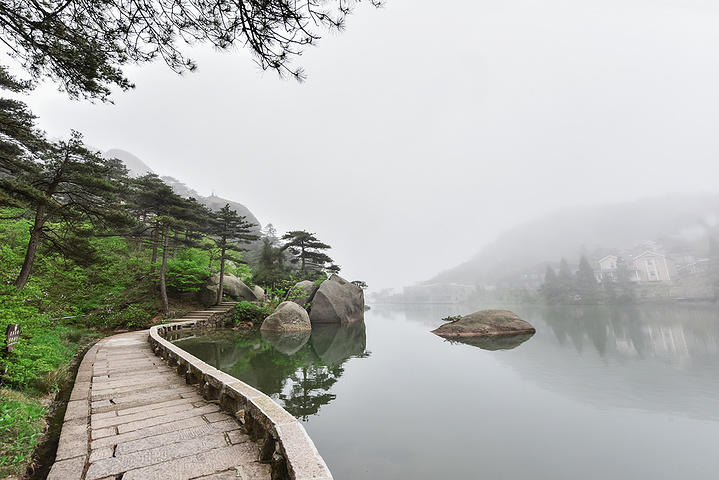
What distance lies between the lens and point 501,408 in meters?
5.11

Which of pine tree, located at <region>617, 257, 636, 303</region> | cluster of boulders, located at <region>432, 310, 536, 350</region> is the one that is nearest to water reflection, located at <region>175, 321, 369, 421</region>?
cluster of boulders, located at <region>432, 310, 536, 350</region>

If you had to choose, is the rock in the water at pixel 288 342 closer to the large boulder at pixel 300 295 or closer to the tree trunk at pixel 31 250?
the large boulder at pixel 300 295

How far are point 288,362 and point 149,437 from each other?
5858 mm

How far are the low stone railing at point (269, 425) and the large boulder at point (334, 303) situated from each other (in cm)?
1532

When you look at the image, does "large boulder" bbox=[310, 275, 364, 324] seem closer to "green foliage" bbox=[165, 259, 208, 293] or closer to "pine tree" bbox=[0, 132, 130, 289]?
"green foliage" bbox=[165, 259, 208, 293]

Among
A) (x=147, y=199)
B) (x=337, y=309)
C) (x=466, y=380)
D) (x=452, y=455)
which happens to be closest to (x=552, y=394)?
(x=466, y=380)

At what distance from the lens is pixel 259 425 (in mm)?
2559

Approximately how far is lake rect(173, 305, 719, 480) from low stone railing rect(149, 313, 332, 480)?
4.33 feet

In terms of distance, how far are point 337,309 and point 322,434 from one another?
52.8 ft

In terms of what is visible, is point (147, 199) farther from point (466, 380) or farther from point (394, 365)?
point (466, 380)

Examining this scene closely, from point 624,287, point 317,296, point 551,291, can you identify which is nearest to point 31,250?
point 317,296

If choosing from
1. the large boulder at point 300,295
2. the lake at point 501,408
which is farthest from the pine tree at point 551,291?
the large boulder at point 300,295

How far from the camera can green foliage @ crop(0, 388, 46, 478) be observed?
7.56 ft

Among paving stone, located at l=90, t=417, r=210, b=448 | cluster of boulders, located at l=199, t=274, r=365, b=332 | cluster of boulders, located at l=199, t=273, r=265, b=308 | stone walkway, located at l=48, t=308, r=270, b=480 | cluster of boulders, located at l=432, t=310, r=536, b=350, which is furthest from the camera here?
cluster of boulders, located at l=199, t=274, r=365, b=332
